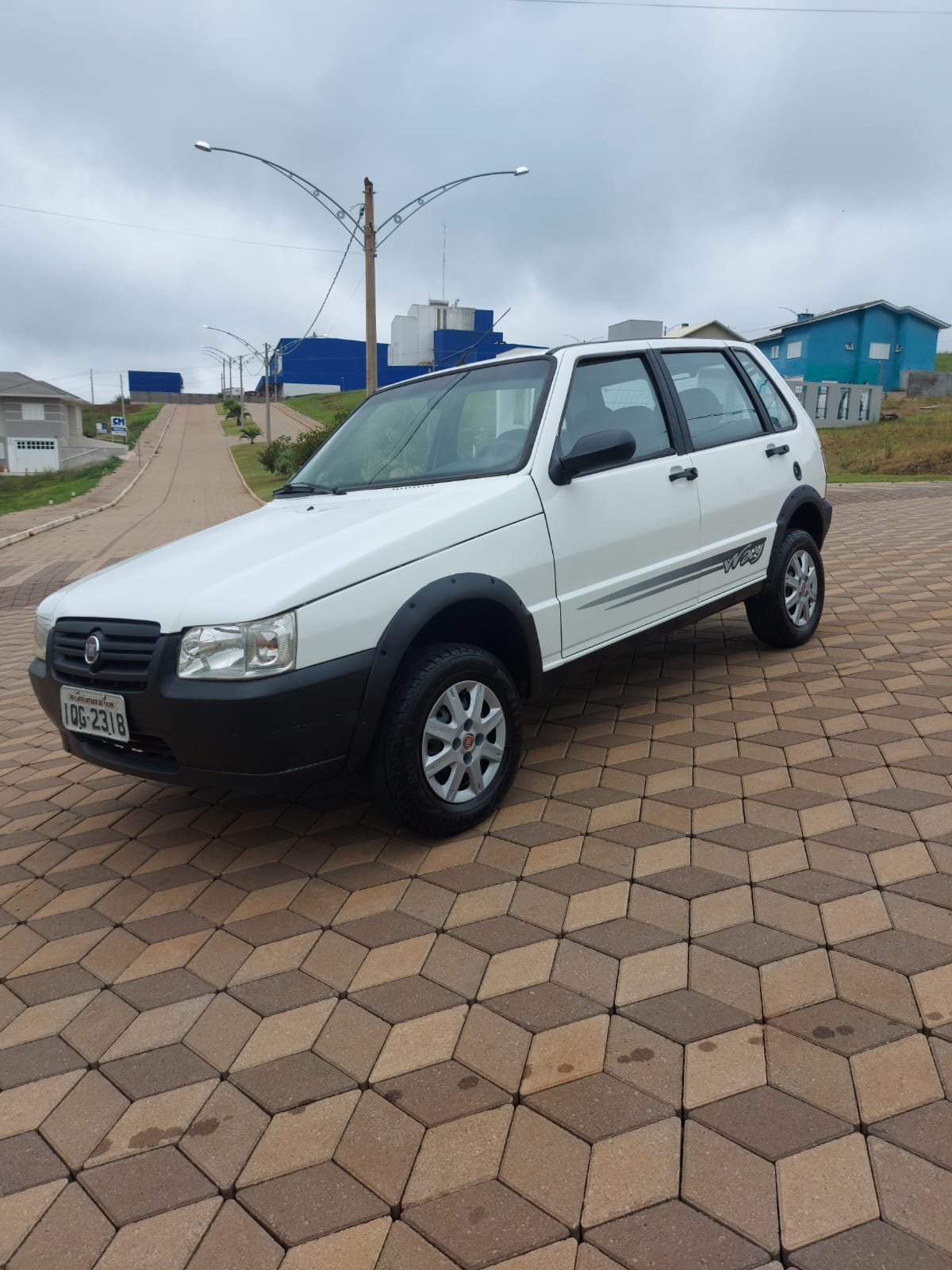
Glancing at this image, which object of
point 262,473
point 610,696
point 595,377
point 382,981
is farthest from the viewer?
point 262,473

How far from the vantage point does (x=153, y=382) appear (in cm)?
11588

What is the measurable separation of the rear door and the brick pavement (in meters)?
0.91

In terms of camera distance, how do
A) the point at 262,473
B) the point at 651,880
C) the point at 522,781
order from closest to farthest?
the point at 651,880 → the point at 522,781 → the point at 262,473

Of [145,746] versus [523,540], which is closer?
[145,746]

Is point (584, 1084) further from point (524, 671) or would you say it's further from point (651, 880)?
point (524, 671)

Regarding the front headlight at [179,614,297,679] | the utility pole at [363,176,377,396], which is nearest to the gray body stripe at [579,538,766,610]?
the front headlight at [179,614,297,679]

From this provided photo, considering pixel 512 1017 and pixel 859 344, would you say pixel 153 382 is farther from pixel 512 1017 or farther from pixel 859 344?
pixel 512 1017

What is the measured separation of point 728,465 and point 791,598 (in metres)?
1.08

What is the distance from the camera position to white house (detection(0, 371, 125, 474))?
5700 cm

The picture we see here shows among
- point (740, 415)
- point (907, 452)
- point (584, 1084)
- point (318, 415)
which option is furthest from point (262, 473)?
point (584, 1084)

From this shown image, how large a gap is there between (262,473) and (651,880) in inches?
1487

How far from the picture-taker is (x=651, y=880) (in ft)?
9.86

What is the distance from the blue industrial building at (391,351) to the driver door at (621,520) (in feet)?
69.7

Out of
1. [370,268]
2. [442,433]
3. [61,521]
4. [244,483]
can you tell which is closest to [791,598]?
[442,433]
